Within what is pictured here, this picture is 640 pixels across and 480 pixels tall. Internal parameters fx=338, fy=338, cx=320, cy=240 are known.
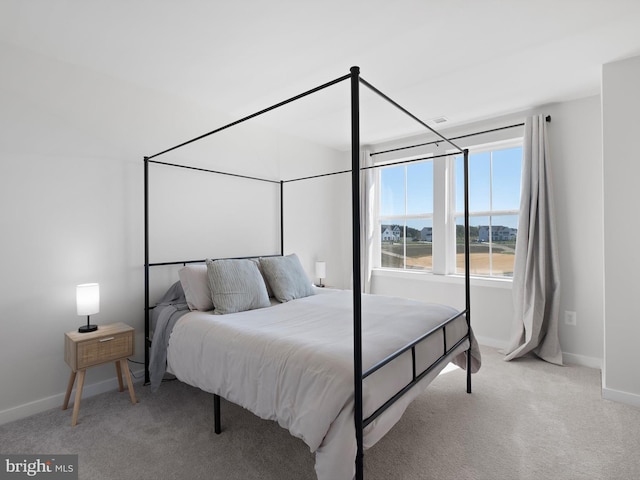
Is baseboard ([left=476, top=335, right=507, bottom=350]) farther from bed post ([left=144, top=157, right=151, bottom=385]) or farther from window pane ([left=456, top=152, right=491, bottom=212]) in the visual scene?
bed post ([left=144, top=157, right=151, bottom=385])

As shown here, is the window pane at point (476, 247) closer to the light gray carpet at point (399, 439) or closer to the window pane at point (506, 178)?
the window pane at point (506, 178)

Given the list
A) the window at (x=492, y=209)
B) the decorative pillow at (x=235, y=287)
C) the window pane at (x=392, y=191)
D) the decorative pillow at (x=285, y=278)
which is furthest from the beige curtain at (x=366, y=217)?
the decorative pillow at (x=235, y=287)

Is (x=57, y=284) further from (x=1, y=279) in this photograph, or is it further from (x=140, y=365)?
(x=140, y=365)

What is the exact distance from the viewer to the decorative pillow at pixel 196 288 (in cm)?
262

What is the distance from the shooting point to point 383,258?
4.79 meters

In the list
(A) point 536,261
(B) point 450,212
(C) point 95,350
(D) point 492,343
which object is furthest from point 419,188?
(C) point 95,350

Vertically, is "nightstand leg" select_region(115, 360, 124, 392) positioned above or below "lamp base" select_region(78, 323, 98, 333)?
below

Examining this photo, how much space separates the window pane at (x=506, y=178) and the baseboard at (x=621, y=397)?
6.18 feet

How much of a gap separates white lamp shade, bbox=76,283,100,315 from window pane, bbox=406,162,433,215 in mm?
3586

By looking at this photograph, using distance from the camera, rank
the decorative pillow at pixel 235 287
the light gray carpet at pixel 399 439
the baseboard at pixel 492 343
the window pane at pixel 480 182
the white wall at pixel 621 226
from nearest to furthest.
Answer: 1. the light gray carpet at pixel 399 439
2. the white wall at pixel 621 226
3. the decorative pillow at pixel 235 287
4. the baseboard at pixel 492 343
5. the window pane at pixel 480 182

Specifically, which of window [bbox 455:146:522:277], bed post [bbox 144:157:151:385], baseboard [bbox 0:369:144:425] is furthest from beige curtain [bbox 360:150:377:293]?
baseboard [bbox 0:369:144:425]

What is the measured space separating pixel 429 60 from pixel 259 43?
1230 mm

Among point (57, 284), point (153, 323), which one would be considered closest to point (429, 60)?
point (153, 323)

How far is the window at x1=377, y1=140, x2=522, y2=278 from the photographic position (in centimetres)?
377
